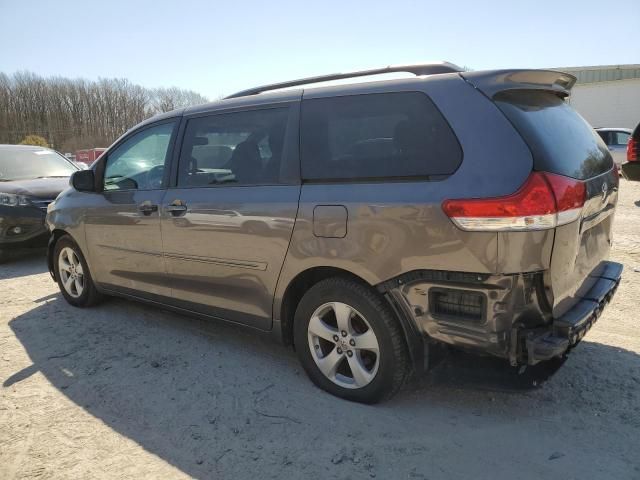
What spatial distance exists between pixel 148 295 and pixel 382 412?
7.38ft

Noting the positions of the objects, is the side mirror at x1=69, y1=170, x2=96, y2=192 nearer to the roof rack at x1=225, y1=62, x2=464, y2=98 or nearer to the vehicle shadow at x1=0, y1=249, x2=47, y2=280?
the roof rack at x1=225, y1=62, x2=464, y2=98

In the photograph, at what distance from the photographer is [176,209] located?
12.0 feet

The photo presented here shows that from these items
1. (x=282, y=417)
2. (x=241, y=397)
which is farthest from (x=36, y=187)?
(x=282, y=417)

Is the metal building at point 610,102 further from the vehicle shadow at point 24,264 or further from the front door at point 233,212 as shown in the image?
the front door at point 233,212

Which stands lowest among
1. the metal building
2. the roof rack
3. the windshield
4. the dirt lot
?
the dirt lot

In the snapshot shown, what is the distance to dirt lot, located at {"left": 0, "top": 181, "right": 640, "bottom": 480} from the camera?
2443 millimetres

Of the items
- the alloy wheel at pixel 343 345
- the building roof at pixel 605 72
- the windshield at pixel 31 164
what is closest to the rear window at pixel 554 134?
the alloy wheel at pixel 343 345

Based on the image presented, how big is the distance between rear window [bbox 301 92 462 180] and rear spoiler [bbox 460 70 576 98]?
250 mm

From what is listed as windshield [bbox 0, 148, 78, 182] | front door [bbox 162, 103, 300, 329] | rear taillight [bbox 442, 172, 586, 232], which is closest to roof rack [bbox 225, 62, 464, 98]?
front door [bbox 162, 103, 300, 329]

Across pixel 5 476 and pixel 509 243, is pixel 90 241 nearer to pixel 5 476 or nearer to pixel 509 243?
pixel 5 476

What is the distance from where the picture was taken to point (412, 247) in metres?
2.54

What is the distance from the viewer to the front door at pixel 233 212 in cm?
312

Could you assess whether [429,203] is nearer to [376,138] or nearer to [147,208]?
[376,138]

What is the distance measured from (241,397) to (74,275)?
8.81 ft
